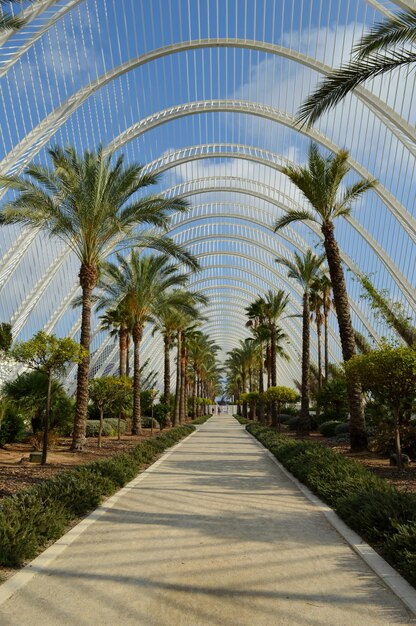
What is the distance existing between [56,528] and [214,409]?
121 m

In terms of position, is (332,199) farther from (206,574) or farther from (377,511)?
(206,574)

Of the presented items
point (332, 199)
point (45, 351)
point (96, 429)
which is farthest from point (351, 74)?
point (96, 429)

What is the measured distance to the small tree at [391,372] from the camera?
11.0 meters

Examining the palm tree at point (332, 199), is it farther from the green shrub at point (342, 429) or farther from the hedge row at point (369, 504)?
the green shrub at point (342, 429)

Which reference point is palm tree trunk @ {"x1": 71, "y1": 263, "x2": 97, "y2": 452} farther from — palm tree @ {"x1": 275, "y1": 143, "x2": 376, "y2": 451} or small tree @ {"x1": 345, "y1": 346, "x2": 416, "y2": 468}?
palm tree @ {"x1": 275, "y1": 143, "x2": 376, "y2": 451}

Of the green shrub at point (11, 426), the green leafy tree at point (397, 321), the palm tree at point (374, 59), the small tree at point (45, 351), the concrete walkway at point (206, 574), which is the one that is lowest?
the concrete walkway at point (206, 574)

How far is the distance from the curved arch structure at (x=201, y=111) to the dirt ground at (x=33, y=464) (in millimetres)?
9323

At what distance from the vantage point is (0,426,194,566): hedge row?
509 cm

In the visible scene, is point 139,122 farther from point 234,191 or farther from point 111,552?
point 111,552

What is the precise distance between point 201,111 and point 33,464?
21675 mm

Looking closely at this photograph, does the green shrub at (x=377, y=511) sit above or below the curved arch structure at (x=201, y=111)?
below

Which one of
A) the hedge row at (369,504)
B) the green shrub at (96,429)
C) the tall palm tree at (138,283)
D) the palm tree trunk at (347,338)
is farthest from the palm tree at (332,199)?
the green shrub at (96,429)

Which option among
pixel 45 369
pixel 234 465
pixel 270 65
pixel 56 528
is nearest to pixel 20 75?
pixel 270 65

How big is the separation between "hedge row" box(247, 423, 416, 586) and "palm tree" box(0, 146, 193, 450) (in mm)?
8146
